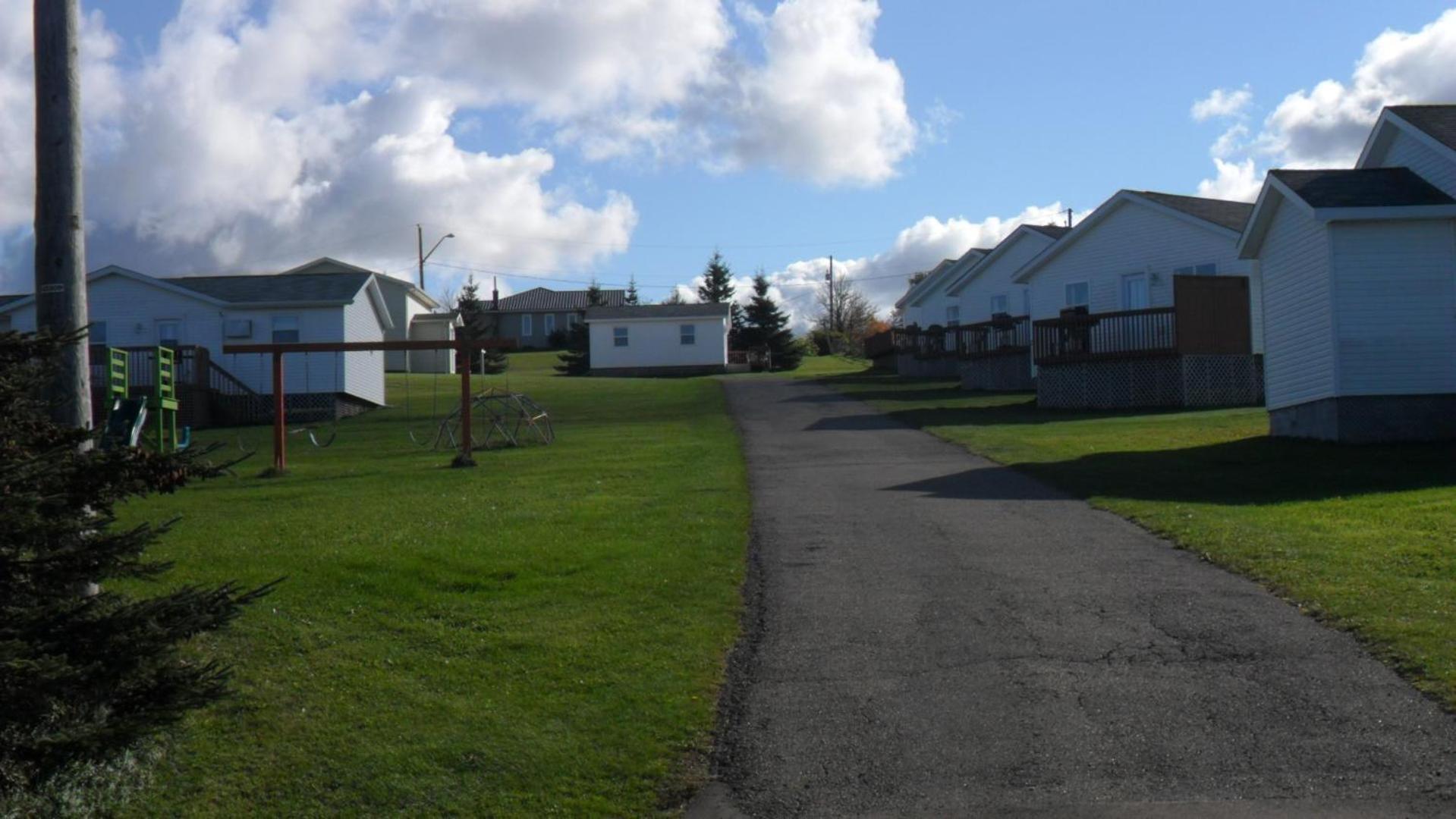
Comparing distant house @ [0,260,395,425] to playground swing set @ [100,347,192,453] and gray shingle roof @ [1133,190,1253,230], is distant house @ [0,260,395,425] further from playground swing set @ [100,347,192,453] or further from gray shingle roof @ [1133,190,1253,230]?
gray shingle roof @ [1133,190,1253,230]

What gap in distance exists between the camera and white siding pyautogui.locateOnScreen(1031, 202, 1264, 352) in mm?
33469

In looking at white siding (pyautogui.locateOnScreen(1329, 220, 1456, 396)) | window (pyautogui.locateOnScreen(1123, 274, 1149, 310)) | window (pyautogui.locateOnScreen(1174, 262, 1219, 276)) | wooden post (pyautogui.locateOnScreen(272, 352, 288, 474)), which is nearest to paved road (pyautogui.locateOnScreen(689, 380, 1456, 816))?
white siding (pyautogui.locateOnScreen(1329, 220, 1456, 396))

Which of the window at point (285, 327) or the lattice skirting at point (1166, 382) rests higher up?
the window at point (285, 327)

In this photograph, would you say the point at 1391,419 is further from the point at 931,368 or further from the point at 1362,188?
the point at 931,368

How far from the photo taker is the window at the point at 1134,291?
3584 cm

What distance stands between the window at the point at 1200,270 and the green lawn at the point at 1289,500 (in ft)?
18.6

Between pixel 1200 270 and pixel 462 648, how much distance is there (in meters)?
28.2

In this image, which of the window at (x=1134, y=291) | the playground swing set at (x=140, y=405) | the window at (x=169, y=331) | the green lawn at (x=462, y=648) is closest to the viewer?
the green lawn at (x=462, y=648)

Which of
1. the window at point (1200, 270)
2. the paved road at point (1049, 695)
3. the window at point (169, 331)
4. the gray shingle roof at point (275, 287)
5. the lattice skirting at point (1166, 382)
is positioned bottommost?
the paved road at point (1049, 695)

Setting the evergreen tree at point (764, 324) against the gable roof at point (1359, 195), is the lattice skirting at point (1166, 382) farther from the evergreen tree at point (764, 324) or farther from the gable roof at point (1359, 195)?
the evergreen tree at point (764, 324)

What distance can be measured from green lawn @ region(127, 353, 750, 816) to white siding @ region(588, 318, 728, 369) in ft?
144

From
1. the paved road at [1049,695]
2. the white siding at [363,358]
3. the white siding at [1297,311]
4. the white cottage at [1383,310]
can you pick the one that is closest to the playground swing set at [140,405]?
the paved road at [1049,695]

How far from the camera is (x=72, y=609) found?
6.02 metres

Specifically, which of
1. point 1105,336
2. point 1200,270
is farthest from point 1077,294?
point 1105,336
